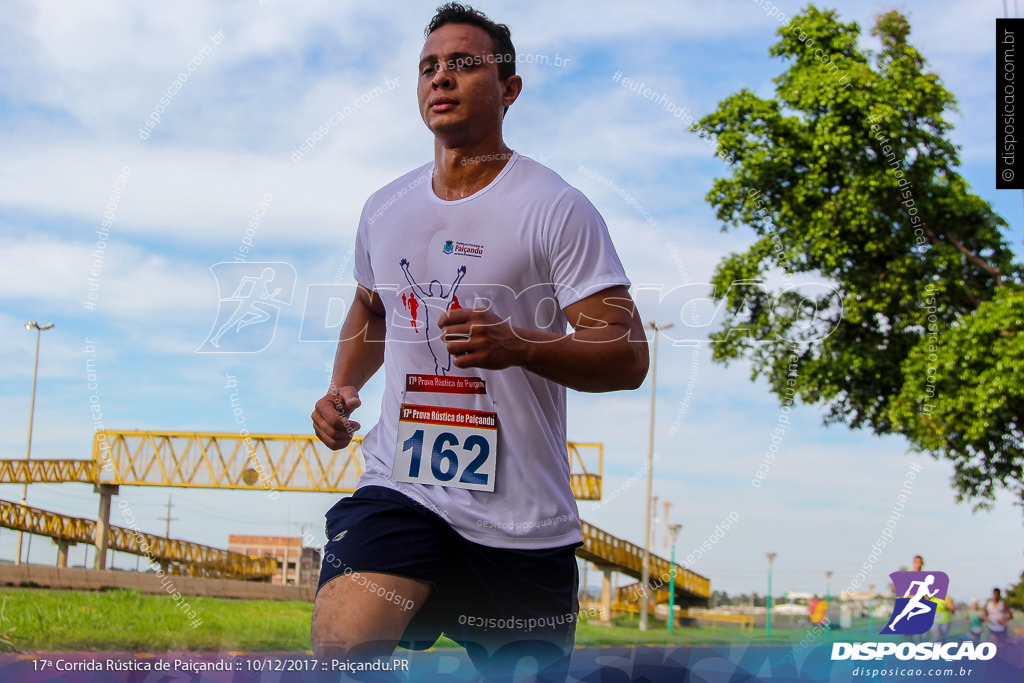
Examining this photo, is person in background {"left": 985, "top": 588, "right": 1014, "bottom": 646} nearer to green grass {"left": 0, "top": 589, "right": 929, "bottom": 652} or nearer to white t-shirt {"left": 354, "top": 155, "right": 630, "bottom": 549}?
green grass {"left": 0, "top": 589, "right": 929, "bottom": 652}

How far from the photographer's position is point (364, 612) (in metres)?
2.36

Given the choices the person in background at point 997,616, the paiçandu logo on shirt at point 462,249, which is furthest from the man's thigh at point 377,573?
the person in background at point 997,616

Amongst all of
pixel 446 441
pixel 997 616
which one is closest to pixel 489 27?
pixel 446 441

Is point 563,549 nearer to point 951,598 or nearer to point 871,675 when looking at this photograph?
point 871,675

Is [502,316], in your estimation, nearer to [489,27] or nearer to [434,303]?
[434,303]

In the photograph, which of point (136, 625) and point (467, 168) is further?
point (136, 625)

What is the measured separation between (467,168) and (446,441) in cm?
81

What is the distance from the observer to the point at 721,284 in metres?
15.9

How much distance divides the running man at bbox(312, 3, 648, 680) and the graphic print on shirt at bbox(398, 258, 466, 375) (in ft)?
0.03

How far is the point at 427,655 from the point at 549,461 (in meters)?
0.64

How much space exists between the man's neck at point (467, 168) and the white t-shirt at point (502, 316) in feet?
0.17

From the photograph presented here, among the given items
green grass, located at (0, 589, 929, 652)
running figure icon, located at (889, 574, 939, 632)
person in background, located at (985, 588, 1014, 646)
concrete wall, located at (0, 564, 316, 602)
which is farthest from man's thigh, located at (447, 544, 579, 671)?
person in background, located at (985, 588, 1014, 646)

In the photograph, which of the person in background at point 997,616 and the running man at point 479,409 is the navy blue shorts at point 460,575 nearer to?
the running man at point 479,409

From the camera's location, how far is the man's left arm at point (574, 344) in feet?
7.52
